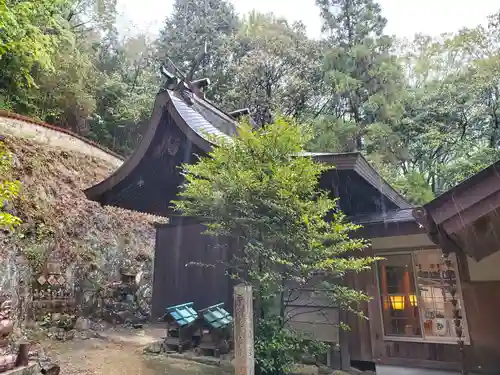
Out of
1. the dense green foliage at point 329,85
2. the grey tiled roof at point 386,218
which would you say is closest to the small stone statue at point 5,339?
the grey tiled roof at point 386,218

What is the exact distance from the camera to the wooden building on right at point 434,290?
433 cm

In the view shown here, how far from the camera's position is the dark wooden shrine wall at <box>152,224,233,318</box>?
7.31 metres

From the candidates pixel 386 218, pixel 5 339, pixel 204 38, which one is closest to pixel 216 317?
pixel 5 339

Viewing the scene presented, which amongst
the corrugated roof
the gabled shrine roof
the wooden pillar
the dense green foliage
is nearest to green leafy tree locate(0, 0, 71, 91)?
the dense green foliage

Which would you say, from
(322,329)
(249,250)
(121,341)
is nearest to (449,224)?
(249,250)

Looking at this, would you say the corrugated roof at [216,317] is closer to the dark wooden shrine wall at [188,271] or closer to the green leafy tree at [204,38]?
the dark wooden shrine wall at [188,271]

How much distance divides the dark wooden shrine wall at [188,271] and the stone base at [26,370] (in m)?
3.42

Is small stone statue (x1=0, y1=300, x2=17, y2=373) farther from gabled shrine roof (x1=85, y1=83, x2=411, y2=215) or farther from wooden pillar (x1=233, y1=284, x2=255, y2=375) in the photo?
gabled shrine roof (x1=85, y1=83, x2=411, y2=215)

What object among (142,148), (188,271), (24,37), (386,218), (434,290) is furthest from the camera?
(24,37)

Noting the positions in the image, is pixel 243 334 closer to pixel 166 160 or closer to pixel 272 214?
pixel 272 214

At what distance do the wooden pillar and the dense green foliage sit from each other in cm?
1013

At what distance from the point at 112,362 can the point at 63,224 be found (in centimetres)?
656

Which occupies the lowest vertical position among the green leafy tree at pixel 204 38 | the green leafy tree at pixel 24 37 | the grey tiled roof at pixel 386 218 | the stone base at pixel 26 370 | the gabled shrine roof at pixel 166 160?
the stone base at pixel 26 370

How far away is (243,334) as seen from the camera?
3.65 m
